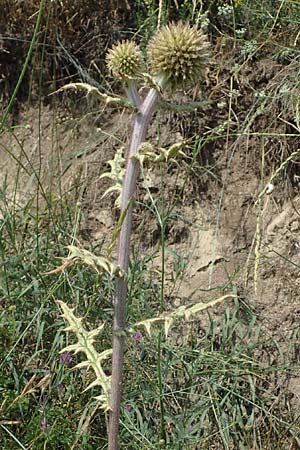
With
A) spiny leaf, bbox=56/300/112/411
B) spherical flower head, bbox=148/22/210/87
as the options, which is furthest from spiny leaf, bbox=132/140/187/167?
spiny leaf, bbox=56/300/112/411

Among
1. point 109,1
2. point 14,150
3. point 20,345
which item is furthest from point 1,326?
point 109,1

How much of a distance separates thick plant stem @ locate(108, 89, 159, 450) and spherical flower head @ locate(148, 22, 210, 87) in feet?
0.25

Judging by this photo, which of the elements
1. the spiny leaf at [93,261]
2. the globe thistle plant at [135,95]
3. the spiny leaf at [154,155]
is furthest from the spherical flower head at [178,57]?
the spiny leaf at [93,261]

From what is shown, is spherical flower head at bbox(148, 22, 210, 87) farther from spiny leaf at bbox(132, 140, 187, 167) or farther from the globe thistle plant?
spiny leaf at bbox(132, 140, 187, 167)

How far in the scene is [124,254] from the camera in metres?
1.66

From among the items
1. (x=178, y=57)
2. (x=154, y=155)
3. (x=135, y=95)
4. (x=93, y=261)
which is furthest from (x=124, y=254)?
(x=178, y=57)

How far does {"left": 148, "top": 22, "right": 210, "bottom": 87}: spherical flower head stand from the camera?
1.67m

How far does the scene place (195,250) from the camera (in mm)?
3062

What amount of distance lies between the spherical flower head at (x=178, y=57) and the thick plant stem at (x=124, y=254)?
0.08 meters

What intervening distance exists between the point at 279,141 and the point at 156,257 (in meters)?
0.75

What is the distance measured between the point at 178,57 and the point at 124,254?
504 millimetres

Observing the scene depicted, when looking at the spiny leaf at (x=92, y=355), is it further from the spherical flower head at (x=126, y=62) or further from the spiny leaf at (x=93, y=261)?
the spherical flower head at (x=126, y=62)

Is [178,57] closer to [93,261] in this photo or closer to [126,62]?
[126,62]

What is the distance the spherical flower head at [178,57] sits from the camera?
167cm
